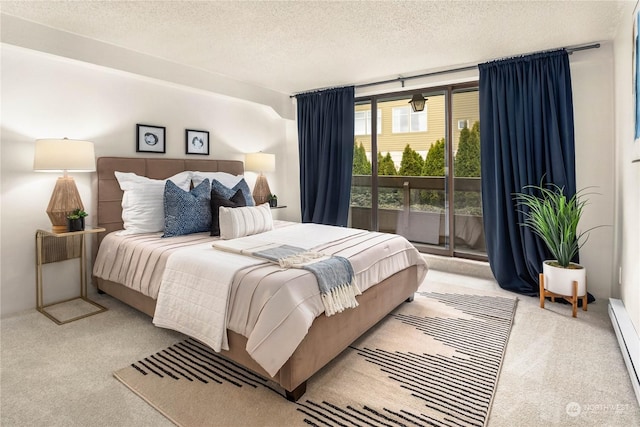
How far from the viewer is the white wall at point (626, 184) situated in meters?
2.38

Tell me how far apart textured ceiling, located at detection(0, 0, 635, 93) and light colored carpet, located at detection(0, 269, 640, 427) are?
7.93ft

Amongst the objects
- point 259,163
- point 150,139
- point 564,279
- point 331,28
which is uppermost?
point 331,28

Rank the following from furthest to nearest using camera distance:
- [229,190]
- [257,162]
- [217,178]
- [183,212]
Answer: [257,162]
[217,178]
[229,190]
[183,212]

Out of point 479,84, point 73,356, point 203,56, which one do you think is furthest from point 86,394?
point 479,84

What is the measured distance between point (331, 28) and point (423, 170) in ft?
7.59

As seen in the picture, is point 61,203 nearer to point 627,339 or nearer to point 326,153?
point 326,153

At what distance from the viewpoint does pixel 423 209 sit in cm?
475

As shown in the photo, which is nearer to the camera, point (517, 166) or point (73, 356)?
point (73, 356)

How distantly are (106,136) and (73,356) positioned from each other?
2.14 metres

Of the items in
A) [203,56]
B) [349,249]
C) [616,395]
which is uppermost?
[203,56]

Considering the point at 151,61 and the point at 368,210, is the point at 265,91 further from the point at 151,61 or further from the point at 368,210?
the point at 368,210

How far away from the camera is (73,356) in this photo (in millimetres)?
2387

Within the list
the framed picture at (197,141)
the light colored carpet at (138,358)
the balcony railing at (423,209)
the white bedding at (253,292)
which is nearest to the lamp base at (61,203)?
the white bedding at (253,292)

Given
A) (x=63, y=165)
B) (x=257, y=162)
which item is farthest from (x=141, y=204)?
(x=257, y=162)
